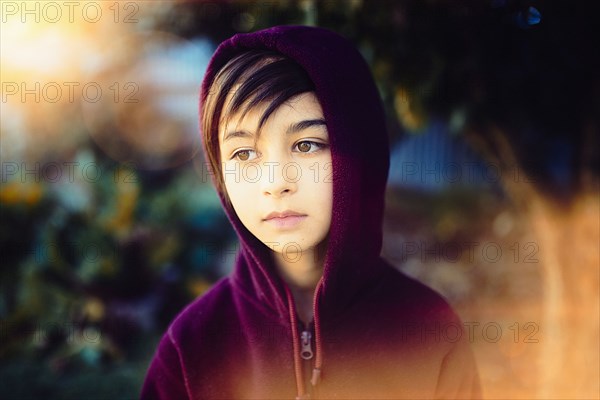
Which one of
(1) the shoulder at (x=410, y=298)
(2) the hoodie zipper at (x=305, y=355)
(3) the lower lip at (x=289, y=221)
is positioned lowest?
Result: (2) the hoodie zipper at (x=305, y=355)

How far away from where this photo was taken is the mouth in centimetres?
112

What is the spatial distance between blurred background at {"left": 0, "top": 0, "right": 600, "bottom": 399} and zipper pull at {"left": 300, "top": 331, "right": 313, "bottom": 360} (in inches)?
29.7

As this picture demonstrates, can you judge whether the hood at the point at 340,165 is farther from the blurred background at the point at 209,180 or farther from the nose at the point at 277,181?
the blurred background at the point at 209,180

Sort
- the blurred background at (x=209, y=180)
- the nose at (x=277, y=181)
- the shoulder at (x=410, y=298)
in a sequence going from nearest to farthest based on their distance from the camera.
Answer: the nose at (x=277, y=181) → the shoulder at (x=410, y=298) → the blurred background at (x=209, y=180)

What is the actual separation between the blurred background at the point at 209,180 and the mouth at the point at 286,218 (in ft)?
2.35

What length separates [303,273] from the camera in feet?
4.22

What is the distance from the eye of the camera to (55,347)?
3.12 meters

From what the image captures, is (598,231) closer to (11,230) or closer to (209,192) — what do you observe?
(209,192)

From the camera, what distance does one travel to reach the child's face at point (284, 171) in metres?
1.10

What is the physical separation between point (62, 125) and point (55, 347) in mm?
1899

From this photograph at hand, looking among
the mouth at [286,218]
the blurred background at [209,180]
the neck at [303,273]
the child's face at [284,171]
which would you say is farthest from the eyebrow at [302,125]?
the blurred background at [209,180]

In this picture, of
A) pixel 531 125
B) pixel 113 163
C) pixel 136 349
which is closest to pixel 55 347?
pixel 136 349

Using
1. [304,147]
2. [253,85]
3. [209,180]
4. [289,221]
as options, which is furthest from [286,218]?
[209,180]

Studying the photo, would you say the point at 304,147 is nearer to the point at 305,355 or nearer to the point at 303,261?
the point at 303,261
